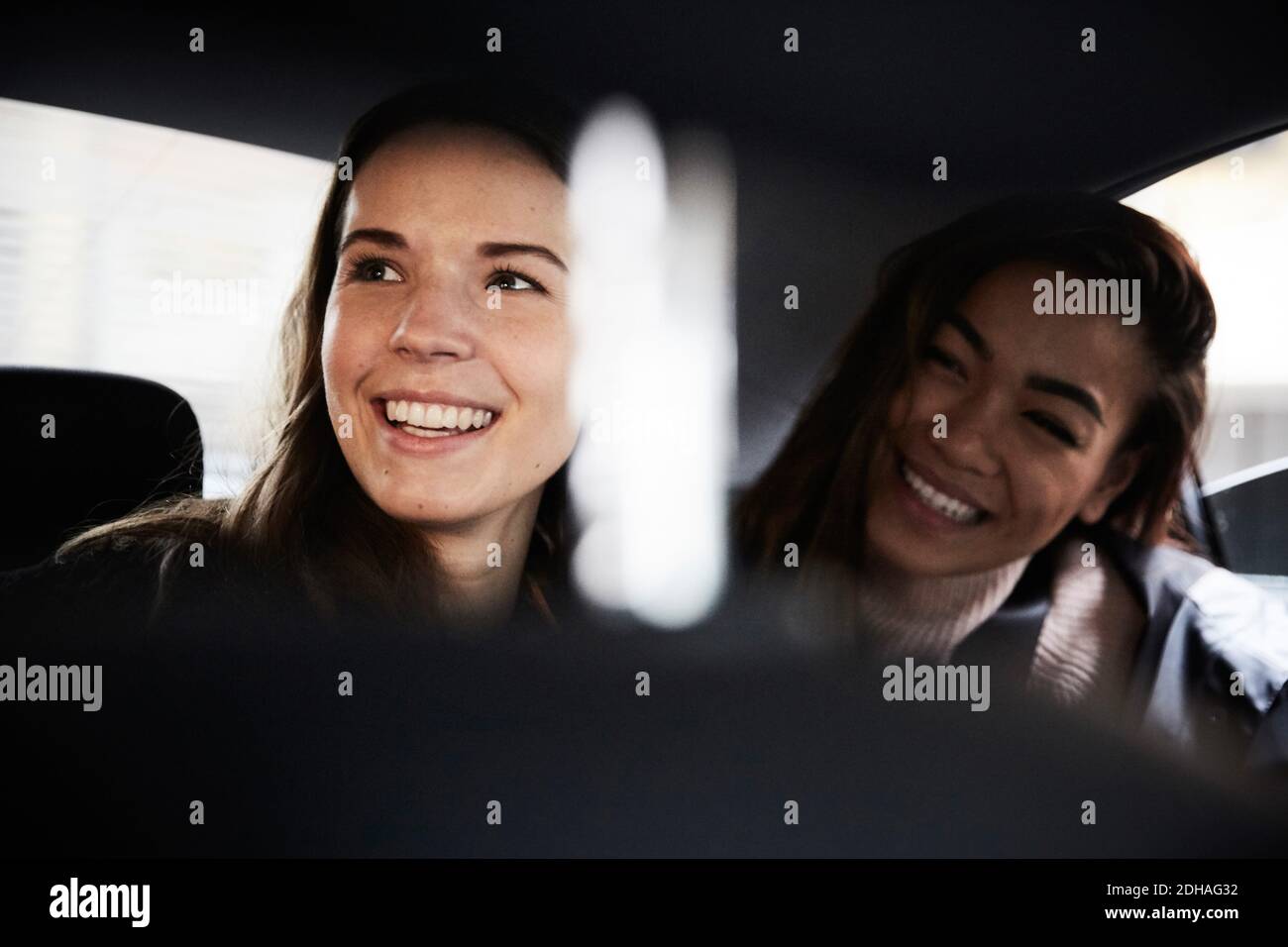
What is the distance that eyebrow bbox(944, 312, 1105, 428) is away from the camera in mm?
1880

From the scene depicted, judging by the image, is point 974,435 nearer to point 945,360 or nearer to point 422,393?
point 945,360

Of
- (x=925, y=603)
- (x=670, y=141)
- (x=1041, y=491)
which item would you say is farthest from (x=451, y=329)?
(x=1041, y=491)

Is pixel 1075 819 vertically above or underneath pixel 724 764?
underneath

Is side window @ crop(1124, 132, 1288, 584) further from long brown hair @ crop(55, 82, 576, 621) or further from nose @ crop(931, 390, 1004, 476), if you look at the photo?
long brown hair @ crop(55, 82, 576, 621)

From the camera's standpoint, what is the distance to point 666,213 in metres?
1.92

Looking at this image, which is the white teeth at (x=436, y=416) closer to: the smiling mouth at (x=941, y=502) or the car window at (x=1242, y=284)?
the smiling mouth at (x=941, y=502)

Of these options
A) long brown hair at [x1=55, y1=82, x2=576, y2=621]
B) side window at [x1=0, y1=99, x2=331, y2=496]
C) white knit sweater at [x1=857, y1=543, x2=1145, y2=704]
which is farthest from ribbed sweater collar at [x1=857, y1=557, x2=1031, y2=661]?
side window at [x1=0, y1=99, x2=331, y2=496]

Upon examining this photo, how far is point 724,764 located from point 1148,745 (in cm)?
78

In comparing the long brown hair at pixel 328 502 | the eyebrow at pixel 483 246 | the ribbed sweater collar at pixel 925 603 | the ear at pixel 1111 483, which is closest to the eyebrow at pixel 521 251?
the eyebrow at pixel 483 246

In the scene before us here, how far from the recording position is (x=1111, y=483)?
1896 mm

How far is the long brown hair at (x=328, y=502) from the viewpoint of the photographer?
1894 millimetres
